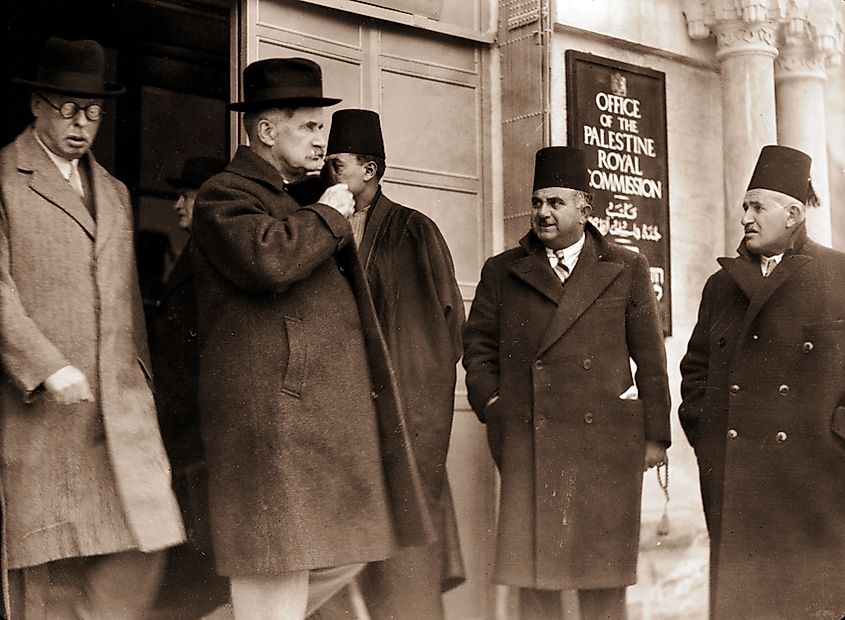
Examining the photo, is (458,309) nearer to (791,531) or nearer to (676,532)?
(791,531)

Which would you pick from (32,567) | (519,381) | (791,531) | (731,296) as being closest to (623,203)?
(731,296)

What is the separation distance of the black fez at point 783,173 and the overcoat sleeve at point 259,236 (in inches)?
93.9

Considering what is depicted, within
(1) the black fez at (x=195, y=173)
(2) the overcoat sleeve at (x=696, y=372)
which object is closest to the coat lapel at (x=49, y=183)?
(1) the black fez at (x=195, y=173)

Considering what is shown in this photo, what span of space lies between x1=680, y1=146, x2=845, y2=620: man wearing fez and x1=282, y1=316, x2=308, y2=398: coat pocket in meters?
2.28

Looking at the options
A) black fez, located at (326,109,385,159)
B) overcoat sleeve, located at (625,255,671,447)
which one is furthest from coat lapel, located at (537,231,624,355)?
black fez, located at (326,109,385,159)

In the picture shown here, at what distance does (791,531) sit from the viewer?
5367mm

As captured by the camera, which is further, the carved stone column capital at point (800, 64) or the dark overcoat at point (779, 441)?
the carved stone column capital at point (800, 64)

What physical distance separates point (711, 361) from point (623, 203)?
57.3 inches

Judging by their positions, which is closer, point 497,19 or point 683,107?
point 497,19

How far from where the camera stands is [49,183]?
4348 millimetres

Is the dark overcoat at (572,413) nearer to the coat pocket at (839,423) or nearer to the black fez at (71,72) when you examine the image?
the coat pocket at (839,423)

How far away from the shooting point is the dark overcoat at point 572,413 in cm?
538

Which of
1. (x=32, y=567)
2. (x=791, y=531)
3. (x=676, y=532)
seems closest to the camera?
(x=32, y=567)

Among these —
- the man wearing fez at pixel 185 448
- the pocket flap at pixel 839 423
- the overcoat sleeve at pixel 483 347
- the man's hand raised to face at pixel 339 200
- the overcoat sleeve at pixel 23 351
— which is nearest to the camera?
the overcoat sleeve at pixel 23 351
